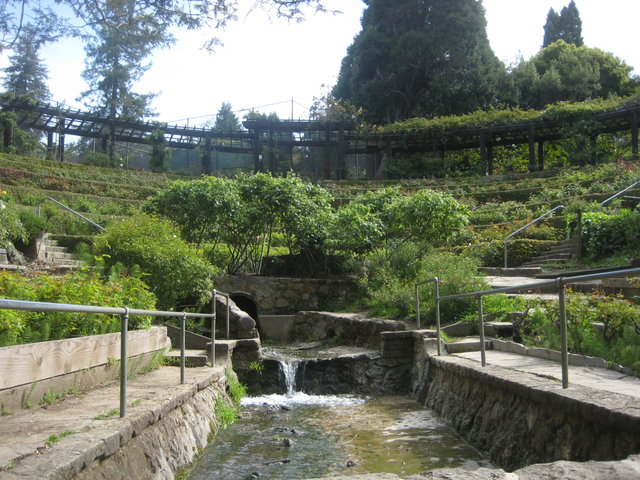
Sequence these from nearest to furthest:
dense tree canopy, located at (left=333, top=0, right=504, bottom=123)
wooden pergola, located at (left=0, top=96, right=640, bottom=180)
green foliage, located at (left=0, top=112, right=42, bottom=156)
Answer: green foliage, located at (left=0, top=112, right=42, bottom=156)
wooden pergola, located at (left=0, top=96, right=640, bottom=180)
dense tree canopy, located at (left=333, top=0, right=504, bottom=123)

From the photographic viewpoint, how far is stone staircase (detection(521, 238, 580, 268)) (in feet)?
48.6

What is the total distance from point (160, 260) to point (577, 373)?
6.51 m

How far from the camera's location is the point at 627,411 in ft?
10.9

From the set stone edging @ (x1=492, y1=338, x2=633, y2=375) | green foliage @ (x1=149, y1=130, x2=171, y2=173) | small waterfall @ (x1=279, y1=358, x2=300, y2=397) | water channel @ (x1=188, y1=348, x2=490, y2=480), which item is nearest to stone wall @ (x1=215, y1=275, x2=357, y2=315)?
small waterfall @ (x1=279, y1=358, x2=300, y2=397)

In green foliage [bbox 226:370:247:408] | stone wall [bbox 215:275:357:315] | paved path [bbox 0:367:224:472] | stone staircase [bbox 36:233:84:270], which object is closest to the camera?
paved path [bbox 0:367:224:472]

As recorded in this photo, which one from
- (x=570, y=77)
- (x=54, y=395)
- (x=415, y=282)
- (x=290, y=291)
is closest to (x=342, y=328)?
(x=290, y=291)

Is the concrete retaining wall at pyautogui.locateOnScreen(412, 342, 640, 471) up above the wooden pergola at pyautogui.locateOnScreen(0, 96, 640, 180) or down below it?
below

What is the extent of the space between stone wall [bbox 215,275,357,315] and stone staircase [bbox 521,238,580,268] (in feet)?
16.6

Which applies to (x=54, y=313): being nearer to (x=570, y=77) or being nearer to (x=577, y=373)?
(x=577, y=373)

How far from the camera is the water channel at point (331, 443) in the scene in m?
5.01

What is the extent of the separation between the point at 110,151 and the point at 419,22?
23.8 m

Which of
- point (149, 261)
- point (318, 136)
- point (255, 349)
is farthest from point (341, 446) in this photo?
point (318, 136)

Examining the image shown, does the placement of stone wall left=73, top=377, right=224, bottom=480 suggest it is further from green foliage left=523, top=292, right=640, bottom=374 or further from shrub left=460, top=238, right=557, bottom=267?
shrub left=460, top=238, right=557, bottom=267

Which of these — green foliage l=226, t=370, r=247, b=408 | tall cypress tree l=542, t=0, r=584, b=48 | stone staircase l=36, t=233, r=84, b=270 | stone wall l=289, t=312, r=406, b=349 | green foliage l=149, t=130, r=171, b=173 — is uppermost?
tall cypress tree l=542, t=0, r=584, b=48
